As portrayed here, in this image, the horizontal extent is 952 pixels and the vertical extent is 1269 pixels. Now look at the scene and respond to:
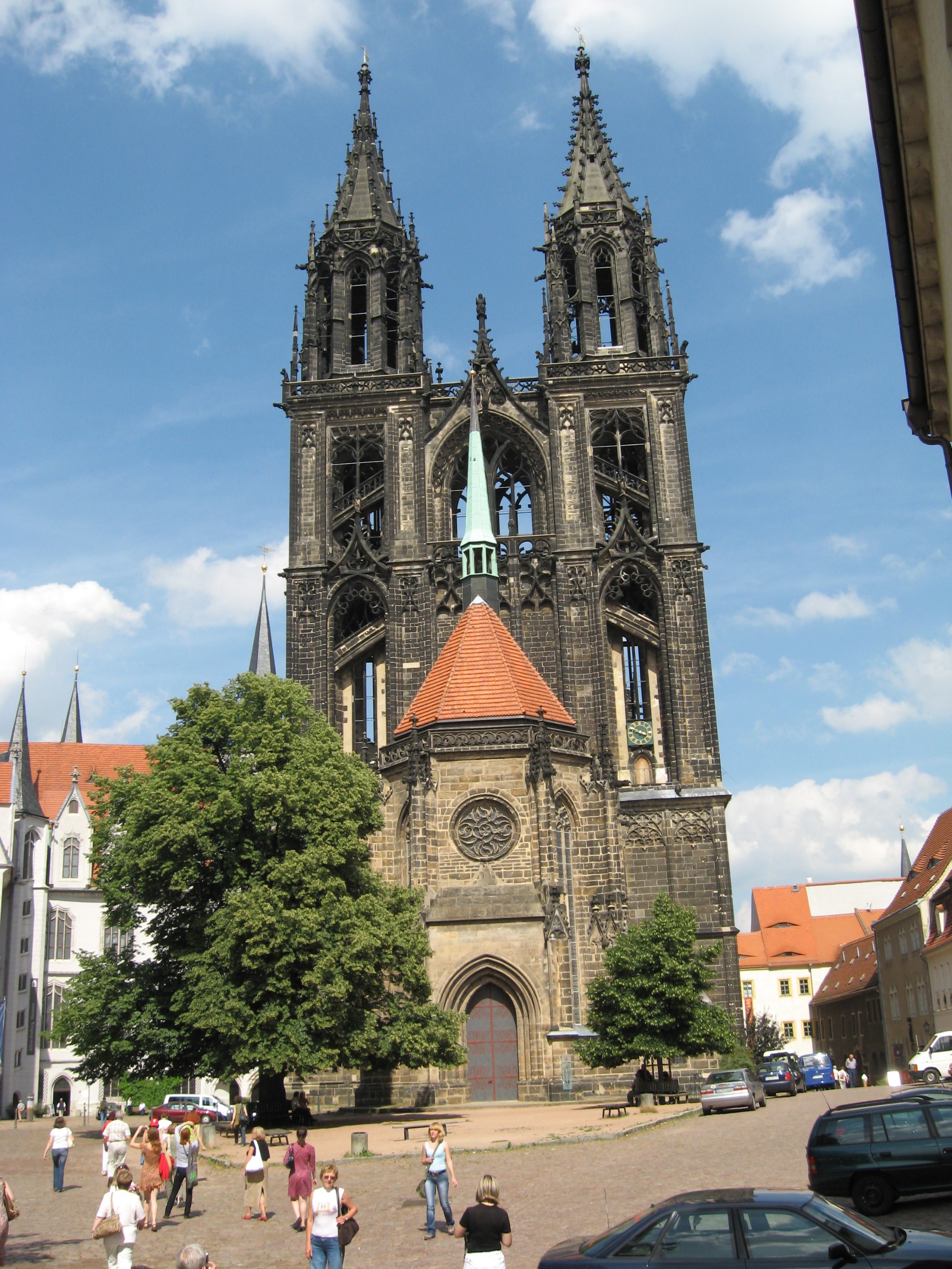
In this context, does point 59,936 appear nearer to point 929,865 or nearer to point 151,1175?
point 929,865

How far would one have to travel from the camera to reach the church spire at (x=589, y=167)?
51469mm

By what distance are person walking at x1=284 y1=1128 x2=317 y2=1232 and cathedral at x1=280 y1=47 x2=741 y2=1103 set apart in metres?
17.7

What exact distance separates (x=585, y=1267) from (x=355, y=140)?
52.3 meters

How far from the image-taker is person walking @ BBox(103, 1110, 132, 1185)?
53.7 feet

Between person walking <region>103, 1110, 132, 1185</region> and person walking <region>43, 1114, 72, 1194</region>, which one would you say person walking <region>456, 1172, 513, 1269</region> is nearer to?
person walking <region>103, 1110, 132, 1185</region>

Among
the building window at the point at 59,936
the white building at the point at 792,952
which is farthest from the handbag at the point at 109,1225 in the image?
the white building at the point at 792,952

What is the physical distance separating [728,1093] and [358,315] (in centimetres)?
3363

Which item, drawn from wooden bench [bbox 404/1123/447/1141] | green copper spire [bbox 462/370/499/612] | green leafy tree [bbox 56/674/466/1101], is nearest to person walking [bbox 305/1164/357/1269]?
wooden bench [bbox 404/1123/447/1141]

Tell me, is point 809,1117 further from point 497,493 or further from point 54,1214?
point 497,493

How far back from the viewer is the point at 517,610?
44500mm

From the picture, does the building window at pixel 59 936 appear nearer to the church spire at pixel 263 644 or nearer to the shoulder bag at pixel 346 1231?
the church spire at pixel 263 644

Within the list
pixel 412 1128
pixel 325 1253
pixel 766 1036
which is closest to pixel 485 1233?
pixel 325 1253

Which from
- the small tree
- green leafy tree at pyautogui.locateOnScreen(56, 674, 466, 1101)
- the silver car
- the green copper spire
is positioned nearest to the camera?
green leafy tree at pyautogui.locateOnScreen(56, 674, 466, 1101)

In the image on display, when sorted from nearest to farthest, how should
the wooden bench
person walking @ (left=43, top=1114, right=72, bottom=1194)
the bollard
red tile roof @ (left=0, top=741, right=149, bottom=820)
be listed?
person walking @ (left=43, top=1114, right=72, bottom=1194), the bollard, the wooden bench, red tile roof @ (left=0, top=741, right=149, bottom=820)
